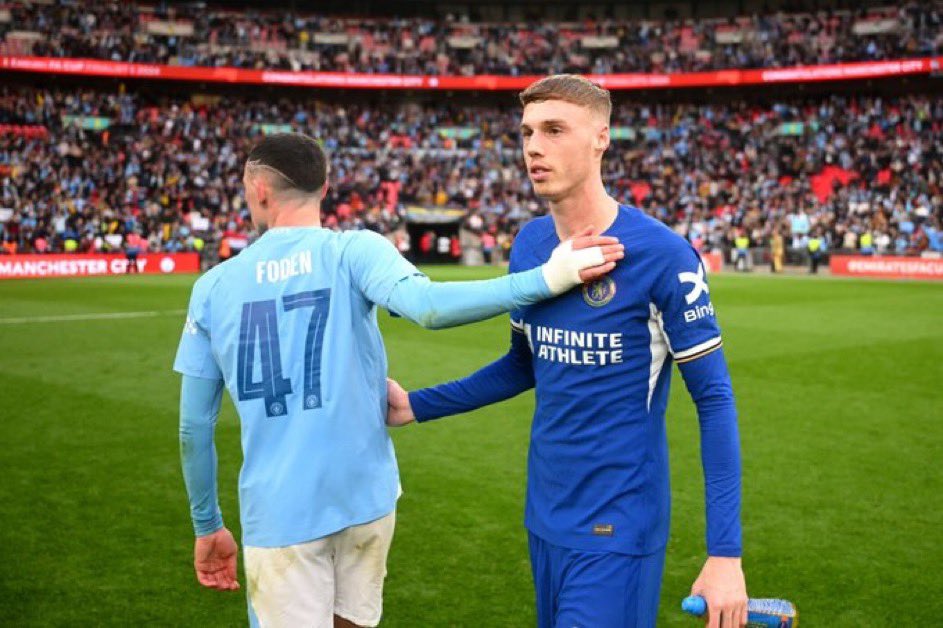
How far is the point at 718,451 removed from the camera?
2604 millimetres

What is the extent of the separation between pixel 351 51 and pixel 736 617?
54159 mm

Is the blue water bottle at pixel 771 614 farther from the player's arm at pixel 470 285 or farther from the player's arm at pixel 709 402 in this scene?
the player's arm at pixel 470 285

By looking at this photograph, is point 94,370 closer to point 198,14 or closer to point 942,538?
point 942,538

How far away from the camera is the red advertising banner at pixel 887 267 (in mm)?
31656

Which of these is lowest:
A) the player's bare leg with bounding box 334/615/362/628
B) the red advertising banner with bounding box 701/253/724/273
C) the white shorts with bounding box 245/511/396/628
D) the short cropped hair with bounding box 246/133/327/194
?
the red advertising banner with bounding box 701/253/724/273

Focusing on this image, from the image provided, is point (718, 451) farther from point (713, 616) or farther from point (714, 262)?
point (714, 262)

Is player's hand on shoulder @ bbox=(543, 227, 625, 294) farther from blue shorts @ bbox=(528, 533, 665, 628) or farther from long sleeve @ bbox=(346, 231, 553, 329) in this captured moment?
blue shorts @ bbox=(528, 533, 665, 628)

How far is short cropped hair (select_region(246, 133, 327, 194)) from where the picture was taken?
2.81 meters

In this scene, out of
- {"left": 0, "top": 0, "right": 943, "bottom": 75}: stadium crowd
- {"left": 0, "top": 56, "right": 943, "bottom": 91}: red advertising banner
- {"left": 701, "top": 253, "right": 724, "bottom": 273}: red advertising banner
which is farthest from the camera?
{"left": 0, "top": 0, "right": 943, "bottom": 75}: stadium crowd

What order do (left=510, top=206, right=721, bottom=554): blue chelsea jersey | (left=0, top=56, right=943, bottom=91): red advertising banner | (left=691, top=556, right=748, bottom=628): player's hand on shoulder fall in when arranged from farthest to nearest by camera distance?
(left=0, top=56, right=943, bottom=91): red advertising banner → (left=510, top=206, right=721, bottom=554): blue chelsea jersey → (left=691, top=556, right=748, bottom=628): player's hand on shoulder

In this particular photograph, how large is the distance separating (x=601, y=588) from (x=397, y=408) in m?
0.95

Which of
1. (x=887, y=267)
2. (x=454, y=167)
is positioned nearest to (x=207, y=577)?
(x=887, y=267)

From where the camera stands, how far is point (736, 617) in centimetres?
244

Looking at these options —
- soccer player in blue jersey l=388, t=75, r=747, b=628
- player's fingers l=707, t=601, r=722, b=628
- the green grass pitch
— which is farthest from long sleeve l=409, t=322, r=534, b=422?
the green grass pitch
